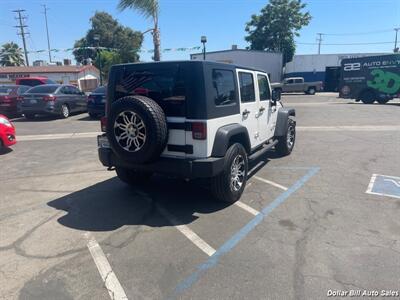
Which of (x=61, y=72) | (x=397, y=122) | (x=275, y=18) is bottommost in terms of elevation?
(x=397, y=122)

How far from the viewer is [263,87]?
6.26m

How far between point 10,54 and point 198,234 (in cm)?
7213

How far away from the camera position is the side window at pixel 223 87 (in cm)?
438

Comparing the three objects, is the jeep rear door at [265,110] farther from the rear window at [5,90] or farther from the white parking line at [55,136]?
the rear window at [5,90]

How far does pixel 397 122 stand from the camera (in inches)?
522

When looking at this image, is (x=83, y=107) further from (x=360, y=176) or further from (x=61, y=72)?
(x=61, y=72)

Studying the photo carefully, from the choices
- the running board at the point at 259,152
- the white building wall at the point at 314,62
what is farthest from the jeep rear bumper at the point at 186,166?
the white building wall at the point at 314,62

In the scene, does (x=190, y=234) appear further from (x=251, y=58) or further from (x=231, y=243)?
(x=251, y=58)

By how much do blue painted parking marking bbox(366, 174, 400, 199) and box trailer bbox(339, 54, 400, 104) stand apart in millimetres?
18652

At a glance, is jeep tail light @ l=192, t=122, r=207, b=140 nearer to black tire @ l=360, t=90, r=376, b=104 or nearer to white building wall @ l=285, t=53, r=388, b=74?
black tire @ l=360, t=90, r=376, b=104

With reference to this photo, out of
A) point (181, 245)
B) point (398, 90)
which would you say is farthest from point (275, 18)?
point (181, 245)

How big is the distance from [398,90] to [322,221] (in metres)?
21.4

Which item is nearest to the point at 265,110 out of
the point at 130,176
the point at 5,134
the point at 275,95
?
the point at 275,95

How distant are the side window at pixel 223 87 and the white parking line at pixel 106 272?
2.35m
